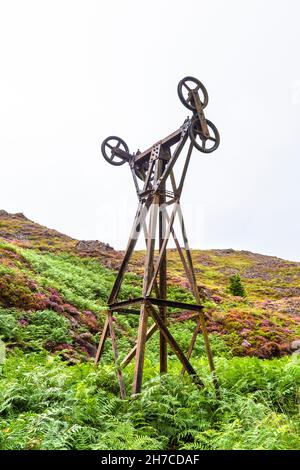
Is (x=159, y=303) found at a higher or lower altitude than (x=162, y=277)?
lower

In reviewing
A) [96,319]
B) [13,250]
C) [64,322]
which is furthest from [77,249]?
[64,322]

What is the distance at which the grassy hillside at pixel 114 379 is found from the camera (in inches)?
218

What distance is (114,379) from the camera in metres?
7.74

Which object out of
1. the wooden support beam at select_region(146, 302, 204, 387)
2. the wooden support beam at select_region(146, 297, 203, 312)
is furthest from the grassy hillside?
the wooden support beam at select_region(146, 297, 203, 312)

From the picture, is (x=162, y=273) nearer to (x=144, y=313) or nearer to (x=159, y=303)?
(x=159, y=303)

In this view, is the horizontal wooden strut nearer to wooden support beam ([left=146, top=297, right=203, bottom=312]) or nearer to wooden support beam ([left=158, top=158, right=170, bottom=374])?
wooden support beam ([left=146, top=297, right=203, bottom=312])

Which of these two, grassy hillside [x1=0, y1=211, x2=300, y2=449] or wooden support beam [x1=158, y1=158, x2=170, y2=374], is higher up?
wooden support beam [x1=158, y1=158, x2=170, y2=374]

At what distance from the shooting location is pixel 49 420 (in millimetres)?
5797

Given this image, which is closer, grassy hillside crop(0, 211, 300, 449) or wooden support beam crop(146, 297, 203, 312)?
grassy hillside crop(0, 211, 300, 449)

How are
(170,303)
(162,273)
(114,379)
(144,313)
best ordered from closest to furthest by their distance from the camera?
A: (144,313)
(170,303)
(114,379)
(162,273)

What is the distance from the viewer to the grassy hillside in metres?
5.53

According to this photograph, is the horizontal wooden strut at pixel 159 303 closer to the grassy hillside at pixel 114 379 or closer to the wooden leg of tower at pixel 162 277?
the wooden leg of tower at pixel 162 277

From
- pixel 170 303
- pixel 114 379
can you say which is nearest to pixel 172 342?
pixel 170 303

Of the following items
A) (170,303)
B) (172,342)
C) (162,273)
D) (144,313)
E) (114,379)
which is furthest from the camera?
(162,273)
